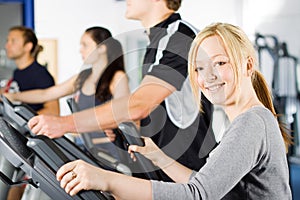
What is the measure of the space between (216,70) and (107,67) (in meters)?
2.69

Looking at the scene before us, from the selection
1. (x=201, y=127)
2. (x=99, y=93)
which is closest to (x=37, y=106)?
(x=99, y=93)

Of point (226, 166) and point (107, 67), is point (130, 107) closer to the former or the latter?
point (226, 166)

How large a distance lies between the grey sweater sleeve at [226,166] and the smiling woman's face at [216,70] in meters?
0.18

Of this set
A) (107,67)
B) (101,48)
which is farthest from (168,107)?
(101,48)

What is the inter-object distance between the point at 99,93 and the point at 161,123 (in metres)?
1.45

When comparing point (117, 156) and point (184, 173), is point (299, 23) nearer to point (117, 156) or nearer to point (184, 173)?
point (117, 156)

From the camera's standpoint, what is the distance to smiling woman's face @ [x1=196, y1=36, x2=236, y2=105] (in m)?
1.75

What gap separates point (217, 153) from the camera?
1.57 metres

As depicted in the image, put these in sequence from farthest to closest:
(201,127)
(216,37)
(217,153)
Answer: (201,127) → (216,37) → (217,153)

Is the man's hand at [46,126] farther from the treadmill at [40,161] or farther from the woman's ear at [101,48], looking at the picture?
the woman's ear at [101,48]

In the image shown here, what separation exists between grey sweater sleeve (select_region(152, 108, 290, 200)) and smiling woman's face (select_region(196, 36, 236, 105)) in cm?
18

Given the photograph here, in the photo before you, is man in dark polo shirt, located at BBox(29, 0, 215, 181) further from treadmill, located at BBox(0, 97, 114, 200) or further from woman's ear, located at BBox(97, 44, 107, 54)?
woman's ear, located at BBox(97, 44, 107, 54)

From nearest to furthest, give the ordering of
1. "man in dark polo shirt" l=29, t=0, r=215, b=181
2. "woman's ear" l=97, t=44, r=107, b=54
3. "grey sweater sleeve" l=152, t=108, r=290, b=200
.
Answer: "grey sweater sleeve" l=152, t=108, r=290, b=200 → "man in dark polo shirt" l=29, t=0, r=215, b=181 → "woman's ear" l=97, t=44, r=107, b=54

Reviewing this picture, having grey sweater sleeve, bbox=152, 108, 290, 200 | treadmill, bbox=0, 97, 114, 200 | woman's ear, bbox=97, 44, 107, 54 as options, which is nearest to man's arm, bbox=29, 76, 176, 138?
treadmill, bbox=0, 97, 114, 200
